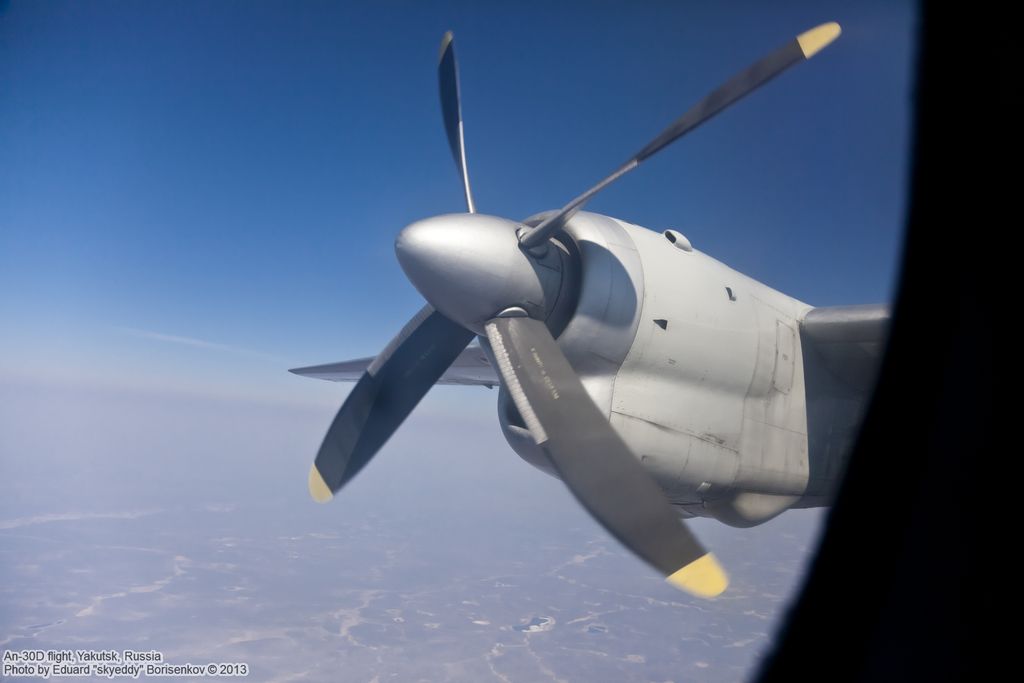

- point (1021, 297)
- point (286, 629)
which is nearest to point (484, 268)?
point (1021, 297)

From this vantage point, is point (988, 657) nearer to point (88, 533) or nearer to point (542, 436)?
point (542, 436)

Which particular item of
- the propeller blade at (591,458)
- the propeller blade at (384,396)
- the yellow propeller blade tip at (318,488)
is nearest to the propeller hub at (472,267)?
the propeller blade at (591,458)

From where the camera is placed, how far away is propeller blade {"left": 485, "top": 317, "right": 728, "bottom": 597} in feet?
9.52

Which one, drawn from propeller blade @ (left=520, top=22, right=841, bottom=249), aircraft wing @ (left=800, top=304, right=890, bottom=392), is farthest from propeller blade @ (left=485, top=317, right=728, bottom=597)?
aircraft wing @ (left=800, top=304, right=890, bottom=392)

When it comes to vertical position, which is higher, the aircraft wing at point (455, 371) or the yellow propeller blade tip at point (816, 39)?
the yellow propeller blade tip at point (816, 39)

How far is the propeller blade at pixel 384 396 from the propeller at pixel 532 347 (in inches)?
0.4

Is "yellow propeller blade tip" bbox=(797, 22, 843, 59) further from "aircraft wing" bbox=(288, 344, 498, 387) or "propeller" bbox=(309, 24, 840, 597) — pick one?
"aircraft wing" bbox=(288, 344, 498, 387)

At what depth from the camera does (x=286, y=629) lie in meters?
49.4

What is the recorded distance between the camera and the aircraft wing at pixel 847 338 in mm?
4293

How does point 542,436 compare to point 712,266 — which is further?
point 712,266

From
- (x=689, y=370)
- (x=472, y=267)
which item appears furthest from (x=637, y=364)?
(x=472, y=267)

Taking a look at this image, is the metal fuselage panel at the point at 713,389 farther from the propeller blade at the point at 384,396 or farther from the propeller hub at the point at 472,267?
the propeller blade at the point at 384,396

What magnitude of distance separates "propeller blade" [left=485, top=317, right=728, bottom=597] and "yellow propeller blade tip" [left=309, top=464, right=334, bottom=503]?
7.68ft

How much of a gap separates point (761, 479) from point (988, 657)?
369cm
